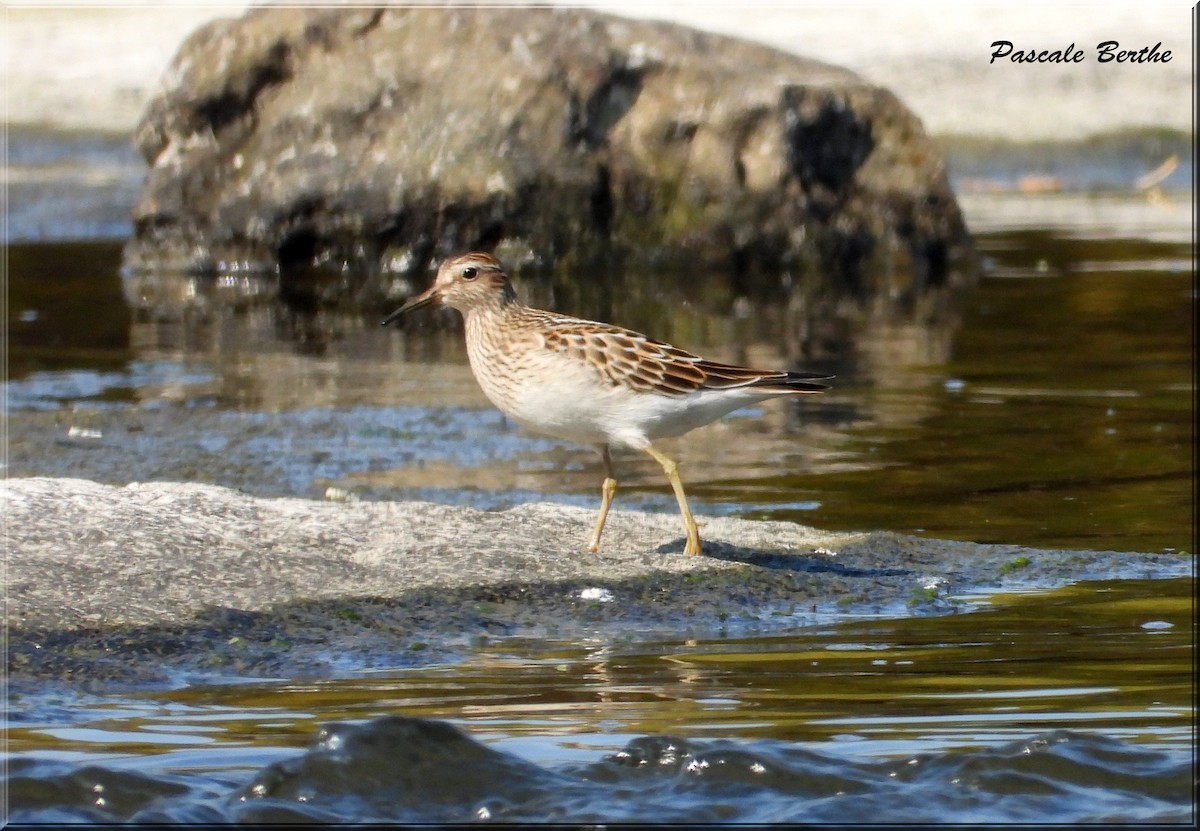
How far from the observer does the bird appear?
714 cm

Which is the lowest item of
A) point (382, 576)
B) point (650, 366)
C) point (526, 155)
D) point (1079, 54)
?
point (382, 576)

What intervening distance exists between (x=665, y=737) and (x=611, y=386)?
7.92ft

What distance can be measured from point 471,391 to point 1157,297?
6324 millimetres

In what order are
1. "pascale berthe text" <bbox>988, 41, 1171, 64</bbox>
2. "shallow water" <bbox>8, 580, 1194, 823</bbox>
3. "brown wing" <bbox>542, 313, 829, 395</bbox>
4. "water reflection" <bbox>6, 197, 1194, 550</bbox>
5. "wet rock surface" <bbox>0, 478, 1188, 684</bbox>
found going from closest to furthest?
1. "shallow water" <bbox>8, 580, 1194, 823</bbox>
2. "wet rock surface" <bbox>0, 478, 1188, 684</bbox>
3. "brown wing" <bbox>542, 313, 829, 395</bbox>
4. "water reflection" <bbox>6, 197, 1194, 550</bbox>
5. "pascale berthe text" <bbox>988, 41, 1171, 64</bbox>

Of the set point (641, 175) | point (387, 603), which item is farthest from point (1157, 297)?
point (387, 603)

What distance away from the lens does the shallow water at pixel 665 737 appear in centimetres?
461

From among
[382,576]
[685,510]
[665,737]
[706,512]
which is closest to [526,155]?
[706,512]

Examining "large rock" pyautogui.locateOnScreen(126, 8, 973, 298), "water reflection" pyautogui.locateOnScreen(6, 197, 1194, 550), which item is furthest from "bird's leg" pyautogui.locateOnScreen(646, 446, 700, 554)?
"large rock" pyautogui.locateOnScreen(126, 8, 973, 298)

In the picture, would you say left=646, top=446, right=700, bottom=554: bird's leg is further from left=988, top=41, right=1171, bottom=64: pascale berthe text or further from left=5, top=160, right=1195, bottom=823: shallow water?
left=988, top=41, right=1171, bottom=64: pascale berthe text

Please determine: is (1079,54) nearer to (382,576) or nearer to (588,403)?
(588,403)

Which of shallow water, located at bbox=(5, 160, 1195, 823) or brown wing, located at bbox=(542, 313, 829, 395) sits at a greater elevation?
brown wing, located at bbox=(542, 313, 829, 395)

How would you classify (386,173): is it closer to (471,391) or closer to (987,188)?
(471,391)

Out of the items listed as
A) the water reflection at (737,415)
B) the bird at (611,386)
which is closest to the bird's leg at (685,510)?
the bird at (611,386)

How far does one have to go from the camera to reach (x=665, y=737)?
491cm
